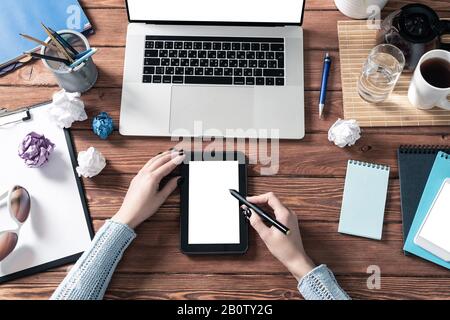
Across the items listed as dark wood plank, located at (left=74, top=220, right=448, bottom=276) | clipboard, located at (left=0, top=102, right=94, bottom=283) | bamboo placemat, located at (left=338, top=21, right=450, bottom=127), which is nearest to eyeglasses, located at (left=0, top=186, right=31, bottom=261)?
clipboard, located at (left=0, top=102, right=94, bottom=283)

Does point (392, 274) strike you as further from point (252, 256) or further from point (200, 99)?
point (200, 99)

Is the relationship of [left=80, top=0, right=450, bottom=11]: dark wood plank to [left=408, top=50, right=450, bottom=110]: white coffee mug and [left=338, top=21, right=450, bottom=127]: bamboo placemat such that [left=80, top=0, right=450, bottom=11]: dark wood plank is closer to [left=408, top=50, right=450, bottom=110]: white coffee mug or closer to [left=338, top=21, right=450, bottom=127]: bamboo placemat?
[left=338, top=21, right=450, bottom=127]: bamboo placemat

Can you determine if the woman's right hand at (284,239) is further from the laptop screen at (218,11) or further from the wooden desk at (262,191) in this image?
the laptop screen at (218,11)

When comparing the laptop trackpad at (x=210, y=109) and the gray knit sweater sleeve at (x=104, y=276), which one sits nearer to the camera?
the gray knit sweater sleeve at (x=104, y=276)

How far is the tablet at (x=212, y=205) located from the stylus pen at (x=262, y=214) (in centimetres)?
2

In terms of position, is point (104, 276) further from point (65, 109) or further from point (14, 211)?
point (65, 109)

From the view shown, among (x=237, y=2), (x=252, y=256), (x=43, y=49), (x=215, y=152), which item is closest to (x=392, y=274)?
(x=252, y=256)

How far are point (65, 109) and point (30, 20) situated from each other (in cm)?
25

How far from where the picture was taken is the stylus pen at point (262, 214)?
37.9 inches

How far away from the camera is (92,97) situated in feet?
3.60

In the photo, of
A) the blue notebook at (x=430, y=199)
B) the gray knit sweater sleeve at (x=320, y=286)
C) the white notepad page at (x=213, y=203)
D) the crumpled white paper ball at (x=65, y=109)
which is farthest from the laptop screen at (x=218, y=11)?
the gray knit sweater sleeve at (x=320, y=286)

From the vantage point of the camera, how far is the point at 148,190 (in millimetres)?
1011

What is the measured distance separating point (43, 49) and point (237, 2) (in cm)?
43
